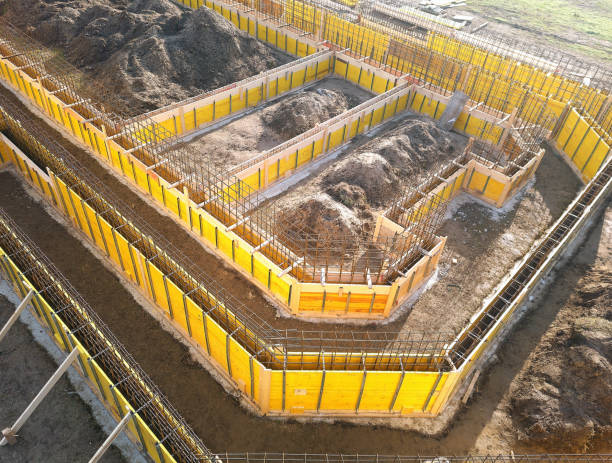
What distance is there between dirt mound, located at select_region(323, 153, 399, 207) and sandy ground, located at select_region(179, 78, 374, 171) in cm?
376

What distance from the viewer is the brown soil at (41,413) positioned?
33.2ft

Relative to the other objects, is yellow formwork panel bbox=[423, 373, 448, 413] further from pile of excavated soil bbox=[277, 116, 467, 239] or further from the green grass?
the green grass

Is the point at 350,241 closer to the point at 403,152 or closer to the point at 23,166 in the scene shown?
the point at 403,152

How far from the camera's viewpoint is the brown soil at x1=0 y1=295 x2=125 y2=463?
1011cm

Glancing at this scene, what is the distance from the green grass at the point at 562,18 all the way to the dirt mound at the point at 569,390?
31.5m

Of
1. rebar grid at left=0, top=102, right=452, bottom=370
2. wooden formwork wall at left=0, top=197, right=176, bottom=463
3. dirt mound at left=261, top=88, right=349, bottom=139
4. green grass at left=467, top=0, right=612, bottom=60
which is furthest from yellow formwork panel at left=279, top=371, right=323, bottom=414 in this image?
green grass at left=467, top=0, right=612, bottom=60

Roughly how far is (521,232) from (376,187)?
632cm

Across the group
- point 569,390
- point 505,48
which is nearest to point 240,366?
point 569,390

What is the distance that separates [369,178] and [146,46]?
14630 mm

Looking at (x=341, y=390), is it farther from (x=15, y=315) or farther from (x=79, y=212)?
(x=79, y=212)

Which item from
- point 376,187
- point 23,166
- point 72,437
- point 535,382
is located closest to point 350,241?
point 376,187

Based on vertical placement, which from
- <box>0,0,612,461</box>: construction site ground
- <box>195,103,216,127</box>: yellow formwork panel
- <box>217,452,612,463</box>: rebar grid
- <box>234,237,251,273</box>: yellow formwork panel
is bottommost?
<box>217,452,612,463</box>: rebar grid

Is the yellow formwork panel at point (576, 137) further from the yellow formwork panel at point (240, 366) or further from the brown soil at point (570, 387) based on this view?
the yellow formwork panel at point (240, 366)

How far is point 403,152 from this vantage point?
19.3 m
